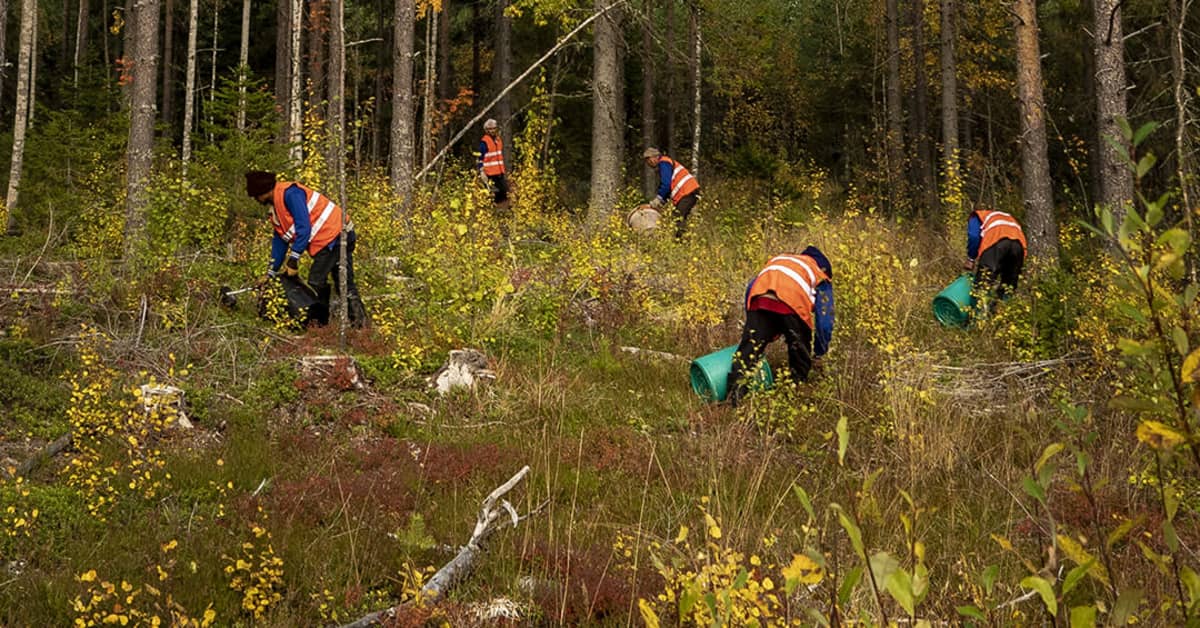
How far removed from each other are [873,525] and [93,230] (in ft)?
34.2

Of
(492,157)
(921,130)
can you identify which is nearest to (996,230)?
(492,157)

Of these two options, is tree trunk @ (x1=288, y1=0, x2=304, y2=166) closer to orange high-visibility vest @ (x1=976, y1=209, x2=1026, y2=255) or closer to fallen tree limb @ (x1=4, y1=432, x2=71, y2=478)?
fallen tree limb @ (x1=4, y1=432, x2=71, y2=478)

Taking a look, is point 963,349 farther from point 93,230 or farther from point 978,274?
point 93,230

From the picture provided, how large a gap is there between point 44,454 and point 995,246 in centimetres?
804

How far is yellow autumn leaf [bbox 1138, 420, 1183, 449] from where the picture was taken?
144 centimetres

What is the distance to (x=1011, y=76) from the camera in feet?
74.9

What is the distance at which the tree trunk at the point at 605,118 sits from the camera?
13031mm

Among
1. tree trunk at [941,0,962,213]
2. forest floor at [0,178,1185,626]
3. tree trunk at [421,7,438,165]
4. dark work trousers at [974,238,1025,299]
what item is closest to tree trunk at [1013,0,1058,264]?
dark work trousers at [974,238,1025,299]

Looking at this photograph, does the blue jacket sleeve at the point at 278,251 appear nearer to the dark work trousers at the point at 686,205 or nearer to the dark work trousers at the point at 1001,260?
the dark work trousers at the point at 686,205

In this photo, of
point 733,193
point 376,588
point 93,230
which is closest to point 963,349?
point 376,588

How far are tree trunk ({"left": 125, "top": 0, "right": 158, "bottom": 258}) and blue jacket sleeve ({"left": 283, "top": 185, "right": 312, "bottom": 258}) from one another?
2460mm

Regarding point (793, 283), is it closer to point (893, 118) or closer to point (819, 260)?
point (819, 260)

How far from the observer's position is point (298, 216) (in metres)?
8.25

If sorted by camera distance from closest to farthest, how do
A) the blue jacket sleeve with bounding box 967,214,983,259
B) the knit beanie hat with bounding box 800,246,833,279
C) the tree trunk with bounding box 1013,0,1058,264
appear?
the knit beanie hat with bounding box 800,246,833,279
the blue jacket sleeve with bounding box 967,214,983,259
the tree trunk with bounding box 1013,0,1058,264
